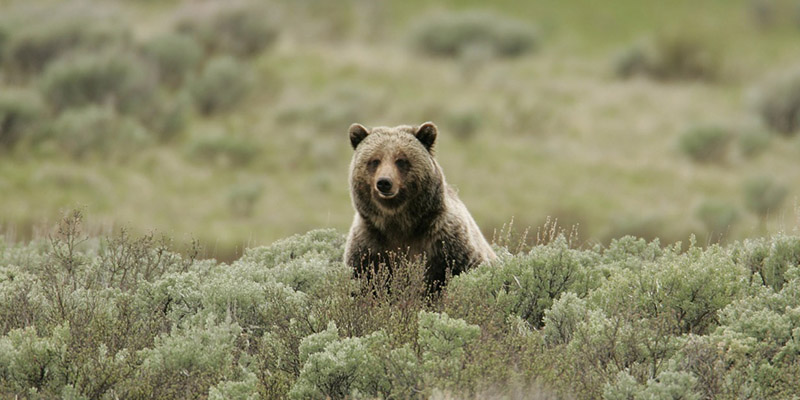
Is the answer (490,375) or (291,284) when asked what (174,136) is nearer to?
(291,284)

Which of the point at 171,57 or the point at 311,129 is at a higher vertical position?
the point at 171,57

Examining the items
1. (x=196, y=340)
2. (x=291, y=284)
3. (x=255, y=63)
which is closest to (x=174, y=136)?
(x=255, y=63)

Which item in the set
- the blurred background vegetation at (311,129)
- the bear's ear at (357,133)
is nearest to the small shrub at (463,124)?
the blurred background vegetation at (311,129)

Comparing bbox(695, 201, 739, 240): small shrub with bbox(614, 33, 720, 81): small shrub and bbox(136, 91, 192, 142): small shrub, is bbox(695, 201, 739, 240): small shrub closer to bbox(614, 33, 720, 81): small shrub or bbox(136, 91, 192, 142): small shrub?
bbox(614, 33, 720, 81): small shrub

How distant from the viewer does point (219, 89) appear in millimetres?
26984

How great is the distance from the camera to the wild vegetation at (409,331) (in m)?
5.18

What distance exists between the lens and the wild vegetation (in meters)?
5.18

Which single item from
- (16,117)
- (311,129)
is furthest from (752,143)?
(16,117)

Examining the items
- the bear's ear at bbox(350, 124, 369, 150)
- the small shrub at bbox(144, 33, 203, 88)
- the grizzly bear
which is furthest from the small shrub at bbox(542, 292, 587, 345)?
the small shrub at bbox(144, 33, 203, 88)

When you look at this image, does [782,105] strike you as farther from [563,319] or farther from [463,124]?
[563,319]

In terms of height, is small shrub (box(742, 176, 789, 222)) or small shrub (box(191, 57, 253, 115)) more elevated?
small shrub (box(191, 57, 253, 115))

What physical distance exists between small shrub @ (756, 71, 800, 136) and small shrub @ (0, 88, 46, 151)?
78.2ft

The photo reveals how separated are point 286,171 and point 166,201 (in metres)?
3.67

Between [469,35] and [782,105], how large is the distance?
1449 cm
